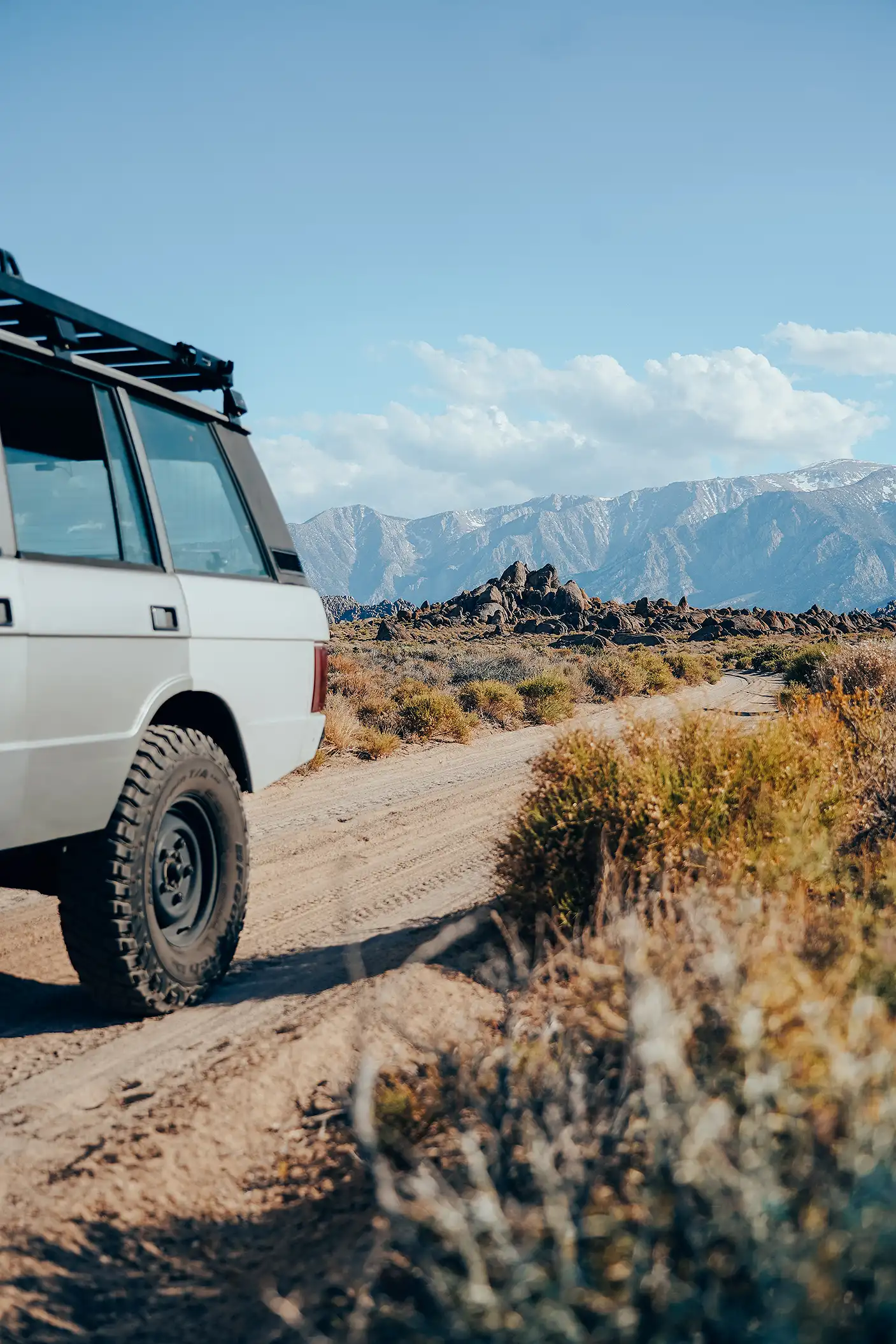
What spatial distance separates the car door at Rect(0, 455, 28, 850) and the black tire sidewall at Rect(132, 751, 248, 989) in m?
0.58

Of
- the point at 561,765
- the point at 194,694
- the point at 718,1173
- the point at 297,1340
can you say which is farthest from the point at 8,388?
the point at 718,1173

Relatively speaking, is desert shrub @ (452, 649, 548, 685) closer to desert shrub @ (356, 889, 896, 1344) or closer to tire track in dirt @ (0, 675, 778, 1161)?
tire track in dirt @ (0, 675, 778, 1161)

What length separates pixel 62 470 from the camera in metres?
3.89

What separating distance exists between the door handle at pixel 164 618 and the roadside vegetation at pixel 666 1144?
6.18 feet

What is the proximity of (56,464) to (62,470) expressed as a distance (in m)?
0.06

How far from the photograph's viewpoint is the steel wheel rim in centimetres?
385

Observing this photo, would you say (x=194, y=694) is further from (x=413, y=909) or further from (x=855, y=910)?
(x=855, y=910)

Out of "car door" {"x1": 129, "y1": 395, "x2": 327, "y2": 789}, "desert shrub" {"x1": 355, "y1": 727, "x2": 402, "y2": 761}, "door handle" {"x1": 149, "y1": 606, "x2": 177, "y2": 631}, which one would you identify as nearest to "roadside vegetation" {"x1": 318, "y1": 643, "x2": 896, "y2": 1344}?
"car door" {"x1": 129, "y1": 395, "x2": 327, "y2": 789}

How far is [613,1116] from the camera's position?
2.34 m

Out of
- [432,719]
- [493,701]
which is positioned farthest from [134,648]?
[493,701]

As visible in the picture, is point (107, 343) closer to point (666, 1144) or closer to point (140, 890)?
point (140, 890)

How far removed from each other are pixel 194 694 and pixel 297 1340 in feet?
8.28

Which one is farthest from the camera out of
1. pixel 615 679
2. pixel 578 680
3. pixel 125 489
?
pixel 615 679

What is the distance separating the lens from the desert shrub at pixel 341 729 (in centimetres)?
1131
